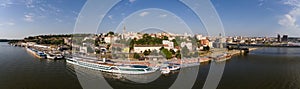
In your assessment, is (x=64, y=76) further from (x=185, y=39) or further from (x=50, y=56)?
(x=185, y=39)

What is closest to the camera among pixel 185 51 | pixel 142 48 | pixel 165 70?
pixel 165 70

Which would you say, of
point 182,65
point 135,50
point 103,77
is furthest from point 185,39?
point 103,77

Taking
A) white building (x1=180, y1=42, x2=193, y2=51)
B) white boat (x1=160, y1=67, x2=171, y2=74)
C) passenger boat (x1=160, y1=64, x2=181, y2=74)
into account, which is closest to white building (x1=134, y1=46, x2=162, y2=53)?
white building (x1=180, y1=42, x2=193, y2=51)

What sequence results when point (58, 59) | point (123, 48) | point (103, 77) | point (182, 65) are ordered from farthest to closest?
point (123, 48) → point (58, 59) → point (182, 65) → point (103, 77)

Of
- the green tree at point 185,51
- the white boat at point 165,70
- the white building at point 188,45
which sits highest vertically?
the white building at point 188,45

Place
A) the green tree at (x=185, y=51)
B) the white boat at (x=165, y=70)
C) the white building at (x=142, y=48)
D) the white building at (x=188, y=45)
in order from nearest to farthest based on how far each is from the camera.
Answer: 1. the white boat at (x=165, y=70)
2. the green tree at (x=185, y=51)
3. the white building at (x=188, y=45)
4. the white building at (x=142, y=48)

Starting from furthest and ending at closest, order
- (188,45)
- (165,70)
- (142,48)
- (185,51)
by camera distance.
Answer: (142,48), (188,45), (185,51), (165,70)

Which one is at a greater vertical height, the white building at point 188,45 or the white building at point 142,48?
the white building at point 188,45

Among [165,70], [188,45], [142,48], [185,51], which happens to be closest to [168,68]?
[165,70]

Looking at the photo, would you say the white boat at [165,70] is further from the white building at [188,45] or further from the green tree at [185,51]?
the white building at [188,45]

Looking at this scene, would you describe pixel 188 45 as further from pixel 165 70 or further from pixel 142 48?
pixel 165 70

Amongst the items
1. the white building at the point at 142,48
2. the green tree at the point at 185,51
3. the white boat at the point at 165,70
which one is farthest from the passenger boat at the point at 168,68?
the white building at the point at 142,48
